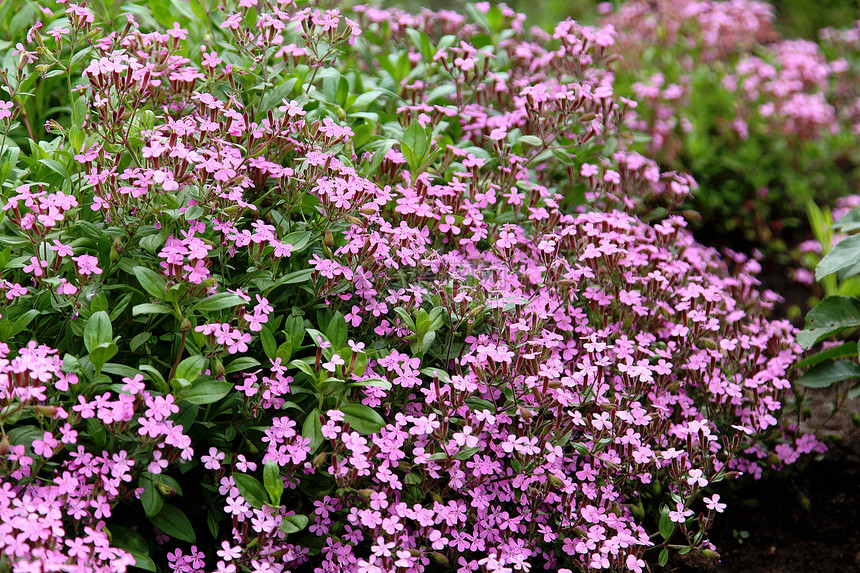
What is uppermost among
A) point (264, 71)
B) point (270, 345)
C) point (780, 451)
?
point (264, 71)

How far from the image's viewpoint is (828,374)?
2939mm

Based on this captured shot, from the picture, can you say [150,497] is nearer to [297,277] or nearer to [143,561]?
[143,561]

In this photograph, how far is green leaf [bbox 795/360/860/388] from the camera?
2.92 meters

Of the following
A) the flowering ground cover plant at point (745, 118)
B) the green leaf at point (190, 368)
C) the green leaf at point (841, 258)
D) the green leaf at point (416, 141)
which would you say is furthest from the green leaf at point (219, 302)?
the flowering ground cover plant at point (745, 118)

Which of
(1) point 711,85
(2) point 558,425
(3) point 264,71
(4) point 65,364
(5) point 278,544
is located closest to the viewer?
(4) point 65,364

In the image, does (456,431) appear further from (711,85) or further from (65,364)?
(711,85)

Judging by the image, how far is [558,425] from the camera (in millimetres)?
2375

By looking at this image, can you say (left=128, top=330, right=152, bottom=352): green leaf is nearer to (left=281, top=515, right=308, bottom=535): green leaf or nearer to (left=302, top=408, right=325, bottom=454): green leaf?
(left=302, top=408, right=325, bottom=454): green leaf

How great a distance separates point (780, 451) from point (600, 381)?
1.00 m

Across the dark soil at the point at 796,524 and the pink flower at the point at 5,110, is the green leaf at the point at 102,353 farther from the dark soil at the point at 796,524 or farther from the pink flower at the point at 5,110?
the dark soil at the point at 796,524

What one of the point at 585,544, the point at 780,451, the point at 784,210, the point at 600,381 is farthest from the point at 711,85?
the point at 585,544

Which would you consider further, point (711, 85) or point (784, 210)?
point (711, 85)

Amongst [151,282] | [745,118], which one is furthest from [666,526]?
[745,118]

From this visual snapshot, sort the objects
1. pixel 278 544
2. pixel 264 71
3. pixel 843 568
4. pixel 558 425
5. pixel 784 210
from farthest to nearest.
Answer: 1. pixel 784 210
2. pixel 843 568
3. pixel 264 71
4. pixel 558 425
5. pixel 278 544
